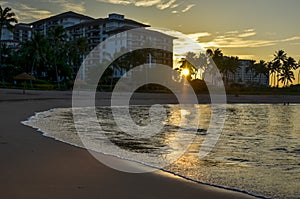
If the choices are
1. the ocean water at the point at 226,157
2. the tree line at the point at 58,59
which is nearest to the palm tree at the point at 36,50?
the tree line at the point at 58,59

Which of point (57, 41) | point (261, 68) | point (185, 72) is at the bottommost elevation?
point (185, 72)

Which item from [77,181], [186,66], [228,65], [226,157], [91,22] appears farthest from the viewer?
[91,22]

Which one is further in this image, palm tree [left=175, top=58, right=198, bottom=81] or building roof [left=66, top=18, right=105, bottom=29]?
building roof [left=66, top=18, right=105, bottom=29]

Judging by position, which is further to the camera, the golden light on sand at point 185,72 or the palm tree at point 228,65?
the palm tree at point 228,65

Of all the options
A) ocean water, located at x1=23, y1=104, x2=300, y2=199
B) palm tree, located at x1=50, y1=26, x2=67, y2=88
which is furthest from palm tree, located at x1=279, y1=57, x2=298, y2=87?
ocean water, located at x1=23, y1=104, x2=300, y2=199

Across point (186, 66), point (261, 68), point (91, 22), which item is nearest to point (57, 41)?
point (91, 22)

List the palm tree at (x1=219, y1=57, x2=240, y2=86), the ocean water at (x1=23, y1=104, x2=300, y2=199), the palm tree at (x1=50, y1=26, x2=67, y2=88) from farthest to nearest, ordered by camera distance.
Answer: the palm tree at (x1=219, y1=57, x2=240, y2=86) → the palm tree at (x1=50, y1=26, x2=67, y2=88) → the ocean water at (x1=23, y1=104, x2=300, y2=199)

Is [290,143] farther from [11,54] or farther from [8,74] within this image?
[11,54]

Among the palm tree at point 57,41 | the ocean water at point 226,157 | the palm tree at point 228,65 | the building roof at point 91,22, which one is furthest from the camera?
the building roof at point 91,22

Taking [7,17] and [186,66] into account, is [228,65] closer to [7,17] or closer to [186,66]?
[186,66]

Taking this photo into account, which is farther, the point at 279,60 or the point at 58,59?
the point at 279,60

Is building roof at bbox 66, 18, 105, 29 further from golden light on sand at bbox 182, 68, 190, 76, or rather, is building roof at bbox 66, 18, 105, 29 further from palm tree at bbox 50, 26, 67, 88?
palm tree at bbox 50, 26, 67, 88

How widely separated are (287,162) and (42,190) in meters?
6.17

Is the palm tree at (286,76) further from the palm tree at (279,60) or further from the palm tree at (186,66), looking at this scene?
the palm tree at (186,66)
